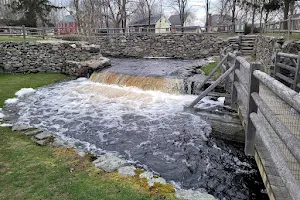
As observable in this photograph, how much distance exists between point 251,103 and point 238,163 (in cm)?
176

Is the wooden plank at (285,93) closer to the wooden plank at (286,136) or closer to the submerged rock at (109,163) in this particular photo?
the wooden plank at (286,136)

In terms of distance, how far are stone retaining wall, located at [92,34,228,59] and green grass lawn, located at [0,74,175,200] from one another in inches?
689

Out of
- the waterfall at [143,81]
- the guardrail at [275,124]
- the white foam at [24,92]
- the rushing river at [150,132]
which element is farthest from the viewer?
the waterfall at [143,81]

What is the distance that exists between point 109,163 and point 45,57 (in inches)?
467

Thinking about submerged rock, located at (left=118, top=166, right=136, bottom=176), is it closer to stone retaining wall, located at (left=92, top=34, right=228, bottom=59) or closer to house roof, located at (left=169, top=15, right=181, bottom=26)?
stone retaining wall, located at (left=92, top=34, right=228, bottom=59)

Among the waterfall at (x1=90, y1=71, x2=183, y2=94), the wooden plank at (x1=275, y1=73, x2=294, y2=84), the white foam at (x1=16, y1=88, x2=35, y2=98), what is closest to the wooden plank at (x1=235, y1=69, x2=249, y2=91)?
the wooden plank at (x1=275, y1=73, x2=294, y2=84)

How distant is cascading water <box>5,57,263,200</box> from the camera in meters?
4.53

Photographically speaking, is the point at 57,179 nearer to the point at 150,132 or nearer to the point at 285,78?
the point at 150,132

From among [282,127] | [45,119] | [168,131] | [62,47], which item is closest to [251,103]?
[282,127]

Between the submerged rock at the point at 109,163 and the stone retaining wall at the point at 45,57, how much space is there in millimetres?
9800

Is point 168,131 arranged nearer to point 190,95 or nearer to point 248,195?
point 248,195

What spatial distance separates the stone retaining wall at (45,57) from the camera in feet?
45.2

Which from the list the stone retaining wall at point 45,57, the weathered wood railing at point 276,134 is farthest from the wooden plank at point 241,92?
the stone retaining wall at point 45,57

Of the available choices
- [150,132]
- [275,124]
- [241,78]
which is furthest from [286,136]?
[150,132]
